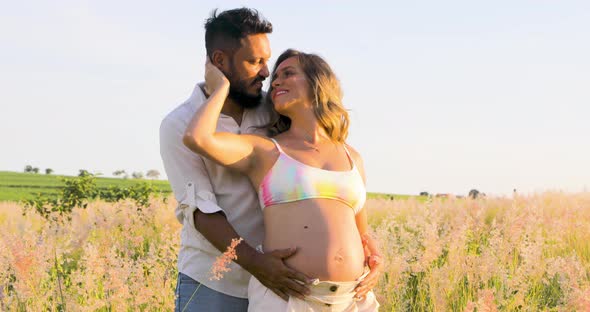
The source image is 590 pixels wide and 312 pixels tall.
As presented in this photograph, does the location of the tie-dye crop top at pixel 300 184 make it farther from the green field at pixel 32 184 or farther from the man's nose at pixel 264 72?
the green field at pixel 32 184

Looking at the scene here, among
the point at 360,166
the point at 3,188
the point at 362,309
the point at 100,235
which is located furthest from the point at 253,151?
the point at 3,188

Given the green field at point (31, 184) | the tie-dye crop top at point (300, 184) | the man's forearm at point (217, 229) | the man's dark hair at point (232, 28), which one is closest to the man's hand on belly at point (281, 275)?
the man's forearm at point (217, 229)

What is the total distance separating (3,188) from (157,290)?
1364 inches

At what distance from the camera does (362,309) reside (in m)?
3.09

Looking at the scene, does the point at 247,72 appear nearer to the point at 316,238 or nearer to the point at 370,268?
the point at 316,238

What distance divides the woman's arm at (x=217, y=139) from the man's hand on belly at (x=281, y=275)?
0.46 meters

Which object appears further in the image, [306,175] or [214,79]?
[214,79]

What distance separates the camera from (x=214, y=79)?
3293 mm

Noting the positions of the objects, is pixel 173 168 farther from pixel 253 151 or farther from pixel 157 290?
pixel 157 290

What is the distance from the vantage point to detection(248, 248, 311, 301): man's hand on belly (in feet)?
9.46

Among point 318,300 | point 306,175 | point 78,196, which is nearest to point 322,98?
point 306,175

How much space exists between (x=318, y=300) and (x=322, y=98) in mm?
1002

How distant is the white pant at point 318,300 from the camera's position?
2910 mm

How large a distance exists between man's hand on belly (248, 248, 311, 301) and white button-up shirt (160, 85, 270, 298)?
1.21 ft
